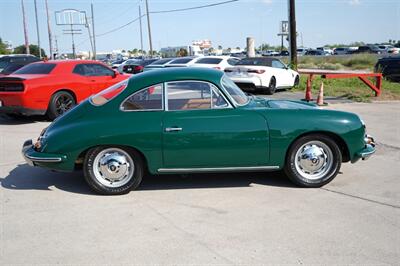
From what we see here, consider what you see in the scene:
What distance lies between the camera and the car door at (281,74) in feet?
50.2

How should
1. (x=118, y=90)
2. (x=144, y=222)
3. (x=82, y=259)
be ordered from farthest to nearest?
(x=118, y=90), (x=144, y=222), (x=82, y=259)

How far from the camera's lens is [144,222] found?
4.06 metres

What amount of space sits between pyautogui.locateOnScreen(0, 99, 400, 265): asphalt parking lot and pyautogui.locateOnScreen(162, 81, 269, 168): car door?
1.31 feet

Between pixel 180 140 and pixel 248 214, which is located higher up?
pixel 180 140

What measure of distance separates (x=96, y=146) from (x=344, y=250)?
2834 millimetres

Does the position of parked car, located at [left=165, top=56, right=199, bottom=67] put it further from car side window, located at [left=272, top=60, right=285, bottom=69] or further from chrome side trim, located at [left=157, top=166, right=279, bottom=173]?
chrome side trim, located at [left=157, top=166, right=279, bottom=173]

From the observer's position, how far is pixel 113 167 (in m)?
4.77

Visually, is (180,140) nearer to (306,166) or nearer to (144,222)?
(144,222)

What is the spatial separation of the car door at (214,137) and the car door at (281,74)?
1083 centimetres

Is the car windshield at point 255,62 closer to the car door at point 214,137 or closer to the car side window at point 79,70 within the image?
the car side window at point 79,70

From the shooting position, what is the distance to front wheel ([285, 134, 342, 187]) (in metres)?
4.89

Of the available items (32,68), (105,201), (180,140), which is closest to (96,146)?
(105,201)

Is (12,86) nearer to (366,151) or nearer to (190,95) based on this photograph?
(190,95)

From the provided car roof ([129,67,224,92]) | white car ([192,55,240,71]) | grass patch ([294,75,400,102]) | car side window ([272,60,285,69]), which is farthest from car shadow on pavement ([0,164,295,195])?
white car ([192,55,240,71])
